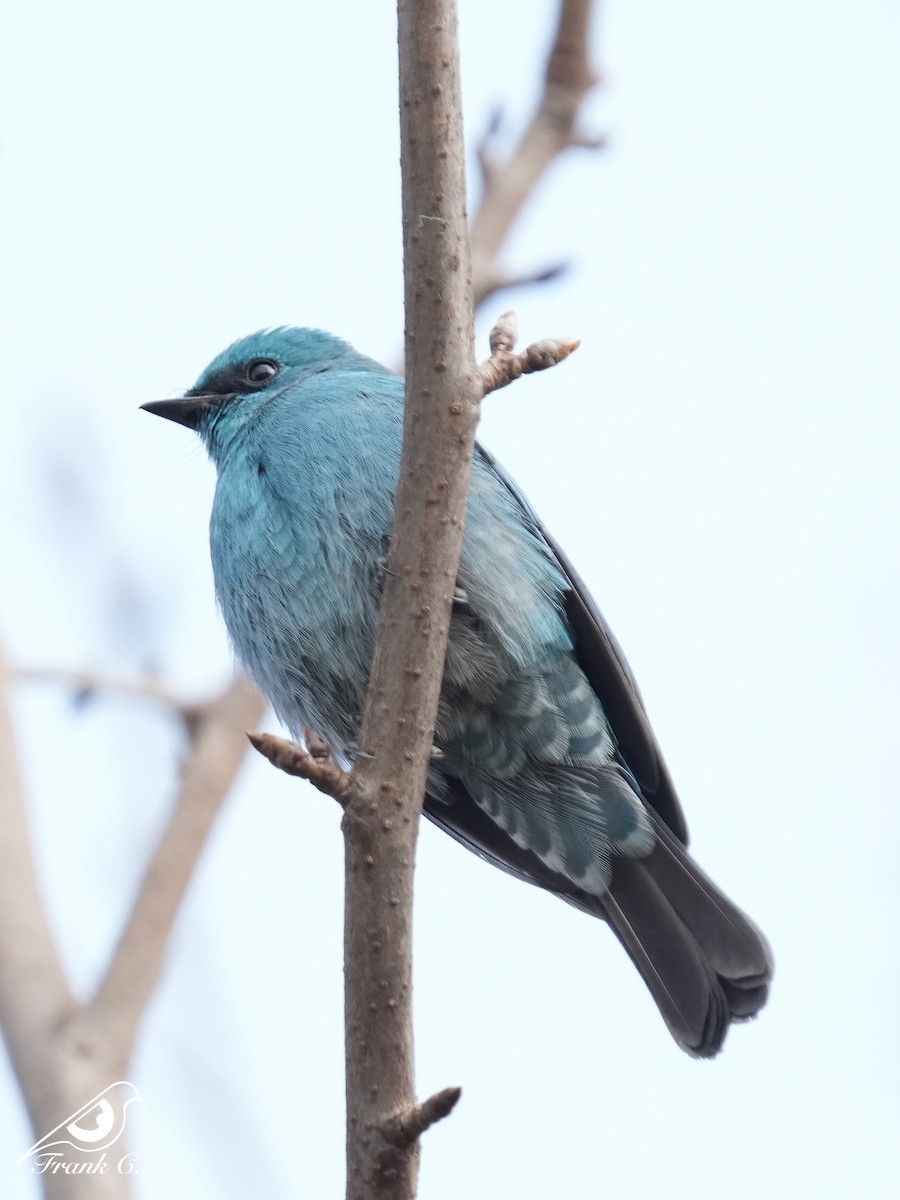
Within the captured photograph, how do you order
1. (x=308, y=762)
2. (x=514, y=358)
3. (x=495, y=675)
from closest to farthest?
(x=308, y=762), (x=514, y=358), (x=495, y=675)

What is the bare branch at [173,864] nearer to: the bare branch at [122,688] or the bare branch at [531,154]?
the bare branch at [122,688]

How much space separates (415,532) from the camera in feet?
9.93

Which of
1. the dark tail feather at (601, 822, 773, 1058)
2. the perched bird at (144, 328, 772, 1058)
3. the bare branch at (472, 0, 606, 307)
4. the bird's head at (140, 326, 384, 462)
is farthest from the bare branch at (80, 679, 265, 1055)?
the bare branch at (472, 0, 606, 307)

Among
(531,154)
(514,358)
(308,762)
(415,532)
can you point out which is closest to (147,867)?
(308,762)

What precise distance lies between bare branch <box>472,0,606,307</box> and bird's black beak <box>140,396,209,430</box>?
3.61ft

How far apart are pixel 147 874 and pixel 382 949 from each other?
1.66 m

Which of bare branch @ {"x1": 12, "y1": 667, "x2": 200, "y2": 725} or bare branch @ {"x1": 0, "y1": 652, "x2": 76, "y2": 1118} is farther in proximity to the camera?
bare branch @ {"x1": 12, "y1": 667, "x2": 200, "y2": 725}

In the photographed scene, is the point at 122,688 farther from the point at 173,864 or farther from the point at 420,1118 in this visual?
the point at 420,1118

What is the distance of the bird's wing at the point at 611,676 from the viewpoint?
468cm

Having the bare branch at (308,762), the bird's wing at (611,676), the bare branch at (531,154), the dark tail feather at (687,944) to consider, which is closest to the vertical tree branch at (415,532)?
the bare branch at (308,762)

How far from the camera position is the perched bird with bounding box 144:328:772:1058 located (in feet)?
14.4

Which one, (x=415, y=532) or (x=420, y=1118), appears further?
(x=415, y=532)

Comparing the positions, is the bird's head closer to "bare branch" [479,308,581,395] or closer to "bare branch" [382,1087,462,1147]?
"bare branch" [479,308,581,395]

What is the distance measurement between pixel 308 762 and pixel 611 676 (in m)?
2.02
